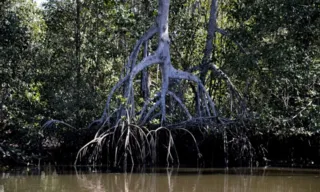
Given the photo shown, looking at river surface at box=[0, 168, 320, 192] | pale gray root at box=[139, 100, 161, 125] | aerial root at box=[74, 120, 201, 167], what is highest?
pale gray root at box=[139, 100, 161, 125]

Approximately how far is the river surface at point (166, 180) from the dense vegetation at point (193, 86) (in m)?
1.03

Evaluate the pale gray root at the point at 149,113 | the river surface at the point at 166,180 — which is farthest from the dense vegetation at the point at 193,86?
the river surface at the point at 166,180

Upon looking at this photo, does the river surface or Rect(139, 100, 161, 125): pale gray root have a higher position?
Rect(139, 100, 161, 125): pale gray root

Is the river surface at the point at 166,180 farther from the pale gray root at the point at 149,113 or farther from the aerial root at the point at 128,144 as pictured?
the pale gray root at the point at 149,113

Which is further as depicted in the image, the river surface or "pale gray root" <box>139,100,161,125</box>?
"pale gray root" <box>139,100,161,125</box>

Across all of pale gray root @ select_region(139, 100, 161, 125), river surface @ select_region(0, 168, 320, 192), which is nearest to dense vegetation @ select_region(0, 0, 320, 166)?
pale gray root @ select_region(139, 100, 161, 125)

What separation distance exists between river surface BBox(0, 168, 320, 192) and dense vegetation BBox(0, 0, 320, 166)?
1.03 meters

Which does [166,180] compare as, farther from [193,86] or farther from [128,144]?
[193,86]

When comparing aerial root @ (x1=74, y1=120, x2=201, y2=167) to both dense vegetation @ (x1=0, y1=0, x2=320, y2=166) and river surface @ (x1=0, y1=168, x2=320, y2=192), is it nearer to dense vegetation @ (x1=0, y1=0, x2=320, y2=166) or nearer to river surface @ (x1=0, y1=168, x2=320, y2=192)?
dense vegetation @ (x1=0, y1=0, x2=320, y2=166)

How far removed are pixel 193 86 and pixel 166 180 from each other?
13.3 feet

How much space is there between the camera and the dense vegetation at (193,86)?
31.4 feet

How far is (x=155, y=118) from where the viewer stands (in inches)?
396

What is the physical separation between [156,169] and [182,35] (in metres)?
4.44

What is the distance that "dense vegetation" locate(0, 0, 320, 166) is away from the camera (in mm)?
9570
